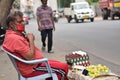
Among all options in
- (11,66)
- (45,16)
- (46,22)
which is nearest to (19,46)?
(11,66)

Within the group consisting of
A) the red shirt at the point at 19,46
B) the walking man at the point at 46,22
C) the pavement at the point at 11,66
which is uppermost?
the red shirt at the point at 19,46

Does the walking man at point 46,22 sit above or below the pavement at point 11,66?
above

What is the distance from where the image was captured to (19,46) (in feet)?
17.8

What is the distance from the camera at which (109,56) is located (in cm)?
1173

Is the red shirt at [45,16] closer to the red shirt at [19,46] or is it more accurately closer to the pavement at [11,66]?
the pavement at [11,66]

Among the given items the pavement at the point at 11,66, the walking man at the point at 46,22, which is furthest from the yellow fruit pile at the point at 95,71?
the walking man at the point at 46,22

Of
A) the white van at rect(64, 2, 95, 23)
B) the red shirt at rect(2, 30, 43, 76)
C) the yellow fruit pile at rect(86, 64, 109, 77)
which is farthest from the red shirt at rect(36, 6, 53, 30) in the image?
the white van at rect(64, 2, 95, 23)

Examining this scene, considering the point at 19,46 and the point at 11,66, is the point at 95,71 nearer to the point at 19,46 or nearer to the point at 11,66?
the point at 19,46

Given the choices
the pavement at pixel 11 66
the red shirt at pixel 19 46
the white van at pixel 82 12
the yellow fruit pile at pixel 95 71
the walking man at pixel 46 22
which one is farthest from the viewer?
the white van at pixel 82 12

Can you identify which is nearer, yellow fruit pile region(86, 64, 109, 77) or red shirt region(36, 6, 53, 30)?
yellow fruit pile region(86, 64, 109, 77)

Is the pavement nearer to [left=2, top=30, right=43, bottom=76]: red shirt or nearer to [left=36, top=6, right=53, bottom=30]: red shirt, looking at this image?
[left=36, top=6, right=53, bottom=30]: red shirt

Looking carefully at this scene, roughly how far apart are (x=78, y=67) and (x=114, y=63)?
4153 mm

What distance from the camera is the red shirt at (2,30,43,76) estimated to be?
17.8ft

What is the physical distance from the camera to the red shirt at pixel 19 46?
5.41 meters
